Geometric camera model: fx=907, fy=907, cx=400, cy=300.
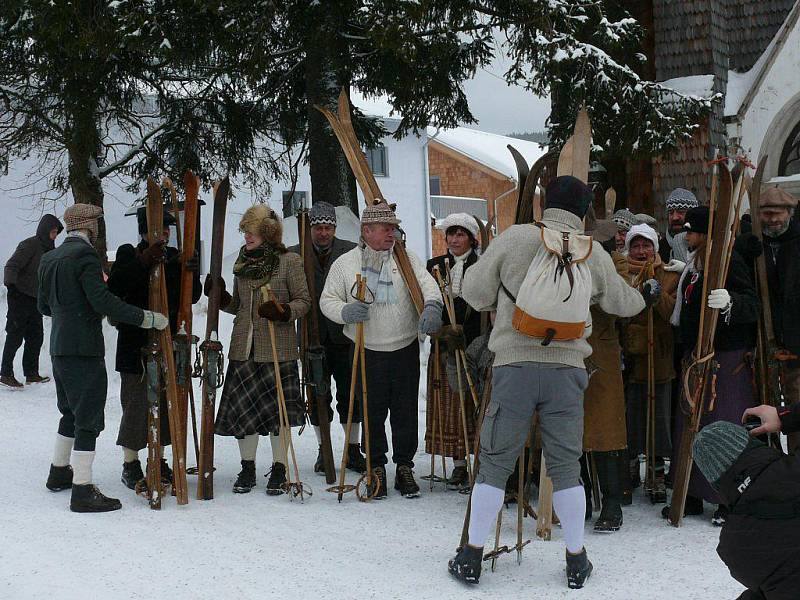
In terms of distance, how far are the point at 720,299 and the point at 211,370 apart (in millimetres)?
2759

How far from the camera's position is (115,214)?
69.3 feet

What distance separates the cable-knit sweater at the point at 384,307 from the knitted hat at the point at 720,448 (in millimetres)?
2913

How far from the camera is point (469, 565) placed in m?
3.68

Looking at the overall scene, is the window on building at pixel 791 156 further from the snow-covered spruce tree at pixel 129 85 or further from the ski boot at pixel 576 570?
the ski boot at pixel 576 570

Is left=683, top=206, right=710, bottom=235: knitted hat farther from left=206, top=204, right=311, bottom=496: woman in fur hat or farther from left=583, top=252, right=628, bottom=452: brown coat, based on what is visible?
left=206, top=204, right=311, bottom=496: woman in fur hat

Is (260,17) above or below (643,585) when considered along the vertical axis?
above

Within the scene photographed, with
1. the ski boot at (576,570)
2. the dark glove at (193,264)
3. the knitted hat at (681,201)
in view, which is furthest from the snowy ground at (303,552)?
the knitted hat at (681,201)

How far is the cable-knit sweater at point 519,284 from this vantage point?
3.67 meters

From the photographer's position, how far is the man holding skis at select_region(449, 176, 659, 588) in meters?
3.66

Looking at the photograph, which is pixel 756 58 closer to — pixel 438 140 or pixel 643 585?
pixel 643 585

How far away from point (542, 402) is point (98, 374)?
2601 mm

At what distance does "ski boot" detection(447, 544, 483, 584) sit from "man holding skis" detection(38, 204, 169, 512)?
218 centimetres

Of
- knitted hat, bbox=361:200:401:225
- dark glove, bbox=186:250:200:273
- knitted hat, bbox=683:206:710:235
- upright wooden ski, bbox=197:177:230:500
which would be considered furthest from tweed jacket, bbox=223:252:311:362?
knitted hat, bbox=683:206:710:235

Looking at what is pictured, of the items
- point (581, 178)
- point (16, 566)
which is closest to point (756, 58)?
point (581, 178)
